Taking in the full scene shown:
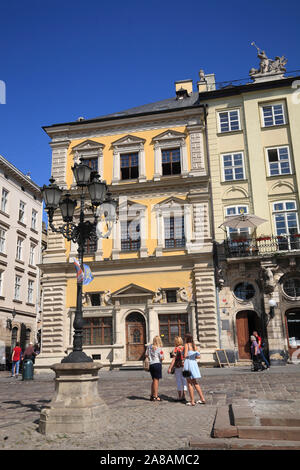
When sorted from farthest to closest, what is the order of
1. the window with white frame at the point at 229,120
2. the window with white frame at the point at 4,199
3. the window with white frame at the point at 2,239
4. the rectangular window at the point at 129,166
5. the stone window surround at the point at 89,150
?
1. the window with white frame at the point at 4,199
2. the window with white frame at the point at 2,239
3. the stone window surround at the point at 89,150
4. the rectangular window at the point at 129,166
5. the window with white frame at the point at 229,120

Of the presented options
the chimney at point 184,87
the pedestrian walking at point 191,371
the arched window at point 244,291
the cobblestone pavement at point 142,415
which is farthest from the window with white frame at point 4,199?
the pedestrian walking at point 191,371

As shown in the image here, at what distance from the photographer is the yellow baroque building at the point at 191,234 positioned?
2223cm

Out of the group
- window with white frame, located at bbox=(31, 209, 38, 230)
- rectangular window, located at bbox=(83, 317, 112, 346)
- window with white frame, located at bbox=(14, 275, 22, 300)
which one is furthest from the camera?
window with white frame, located at bbox=(31, 209, 38, 230)

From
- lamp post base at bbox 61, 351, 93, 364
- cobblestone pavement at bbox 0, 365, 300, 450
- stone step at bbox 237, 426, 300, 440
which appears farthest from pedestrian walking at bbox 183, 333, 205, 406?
stone step at bbox 237, 426, 300, 440

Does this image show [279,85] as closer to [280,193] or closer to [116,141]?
[280,193]

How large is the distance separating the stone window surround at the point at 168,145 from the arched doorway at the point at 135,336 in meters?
8.58

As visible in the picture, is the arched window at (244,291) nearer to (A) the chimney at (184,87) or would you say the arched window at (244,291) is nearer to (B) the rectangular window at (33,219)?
(A) the chimney at (184,87)

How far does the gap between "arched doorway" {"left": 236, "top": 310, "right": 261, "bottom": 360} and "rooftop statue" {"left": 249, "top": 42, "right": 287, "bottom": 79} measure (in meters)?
Answer: 15.3

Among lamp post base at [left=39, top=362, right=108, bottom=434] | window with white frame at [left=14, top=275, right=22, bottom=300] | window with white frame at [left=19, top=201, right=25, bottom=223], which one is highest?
window with white frame at [left=19, top=201, right=25, bottom=223]

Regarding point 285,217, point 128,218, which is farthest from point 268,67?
point 128,218

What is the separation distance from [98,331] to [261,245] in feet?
34.7

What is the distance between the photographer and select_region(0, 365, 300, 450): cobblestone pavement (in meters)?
6.19

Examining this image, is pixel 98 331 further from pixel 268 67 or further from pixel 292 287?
pixel 268 67

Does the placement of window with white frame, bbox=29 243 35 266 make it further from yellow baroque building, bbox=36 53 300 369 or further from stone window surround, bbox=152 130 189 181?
stone window surround, bbox=152 130 189 181
